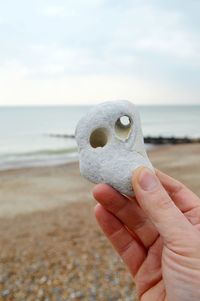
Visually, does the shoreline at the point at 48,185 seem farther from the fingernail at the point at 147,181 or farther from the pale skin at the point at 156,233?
the fingernail at the point at 147,181

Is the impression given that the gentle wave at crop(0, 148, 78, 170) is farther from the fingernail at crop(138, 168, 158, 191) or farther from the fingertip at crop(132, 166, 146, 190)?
the fingernail at crop(138, 168, 158, 191)

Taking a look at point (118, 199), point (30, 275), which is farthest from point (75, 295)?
point (118, 199)

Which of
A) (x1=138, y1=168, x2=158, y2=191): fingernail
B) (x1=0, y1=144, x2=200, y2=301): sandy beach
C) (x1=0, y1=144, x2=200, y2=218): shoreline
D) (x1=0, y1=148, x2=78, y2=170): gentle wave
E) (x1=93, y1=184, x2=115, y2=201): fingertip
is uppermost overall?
(x1=138, y1=168, x2=158, y2=191): fingernail

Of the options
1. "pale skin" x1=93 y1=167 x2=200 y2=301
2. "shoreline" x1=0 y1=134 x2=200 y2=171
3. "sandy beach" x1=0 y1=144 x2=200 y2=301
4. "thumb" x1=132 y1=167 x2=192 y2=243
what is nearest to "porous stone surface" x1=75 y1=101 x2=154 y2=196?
"pale skin" x1=93 y1=167 x2=200 y2=301

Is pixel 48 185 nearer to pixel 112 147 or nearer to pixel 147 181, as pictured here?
pixel 112 147

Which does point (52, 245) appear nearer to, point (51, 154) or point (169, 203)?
point (169, 203)

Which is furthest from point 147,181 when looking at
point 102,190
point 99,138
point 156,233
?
point 156,233

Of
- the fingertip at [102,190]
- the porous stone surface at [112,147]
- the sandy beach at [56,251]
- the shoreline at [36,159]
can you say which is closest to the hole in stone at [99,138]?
the porous stone surface at [112,147]
